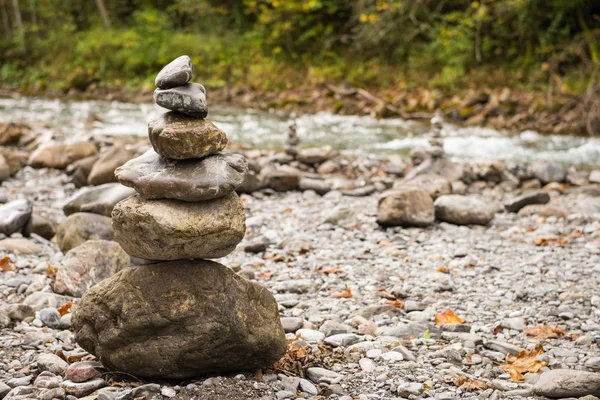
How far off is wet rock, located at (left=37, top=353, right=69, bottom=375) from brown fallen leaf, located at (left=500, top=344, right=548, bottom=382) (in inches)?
105

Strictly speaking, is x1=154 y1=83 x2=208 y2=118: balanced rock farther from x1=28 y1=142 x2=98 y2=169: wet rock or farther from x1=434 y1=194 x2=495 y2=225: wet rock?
x1=28 y1=142 x2=98 y2=169: wet rock

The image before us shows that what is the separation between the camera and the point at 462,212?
741 cm

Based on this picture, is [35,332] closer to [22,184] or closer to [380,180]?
[22,184]

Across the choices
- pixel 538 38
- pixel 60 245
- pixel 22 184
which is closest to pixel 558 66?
pixel 538 38

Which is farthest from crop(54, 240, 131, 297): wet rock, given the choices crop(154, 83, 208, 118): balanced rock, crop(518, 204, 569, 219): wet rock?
crop(518, 204, 569, 219): wet rock

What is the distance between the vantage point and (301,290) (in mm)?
5332

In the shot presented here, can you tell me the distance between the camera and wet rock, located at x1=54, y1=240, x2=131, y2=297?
496 cm

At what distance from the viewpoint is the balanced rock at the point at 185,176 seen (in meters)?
3.57

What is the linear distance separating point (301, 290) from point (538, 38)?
17.0 m

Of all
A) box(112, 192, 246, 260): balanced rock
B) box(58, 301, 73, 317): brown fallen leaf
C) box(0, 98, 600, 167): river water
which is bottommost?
box(0, 98, 600, 167): river water

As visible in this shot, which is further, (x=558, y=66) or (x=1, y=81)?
(x=1, y=81)

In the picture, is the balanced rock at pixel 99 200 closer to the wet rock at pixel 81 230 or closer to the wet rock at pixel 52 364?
the wet rock at pixel 81 230

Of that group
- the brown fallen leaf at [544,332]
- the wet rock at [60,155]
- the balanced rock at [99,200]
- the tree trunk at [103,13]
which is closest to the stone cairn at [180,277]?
the brown fallen leaf at [544,332]

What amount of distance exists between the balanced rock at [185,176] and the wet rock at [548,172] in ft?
25.0
